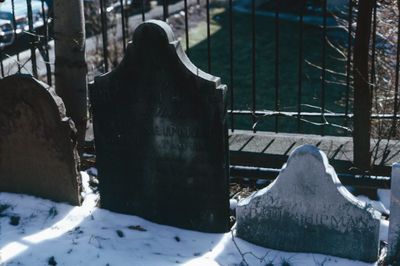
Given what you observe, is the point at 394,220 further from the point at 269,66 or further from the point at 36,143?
the point at 269,66

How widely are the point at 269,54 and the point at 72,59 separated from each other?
27.4 ft

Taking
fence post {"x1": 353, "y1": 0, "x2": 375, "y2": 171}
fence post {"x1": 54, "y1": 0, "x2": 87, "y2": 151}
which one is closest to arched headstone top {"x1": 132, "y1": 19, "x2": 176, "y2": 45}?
fence post {"x1": 54, "y1": 0, "x2": 87, "y2": 151}

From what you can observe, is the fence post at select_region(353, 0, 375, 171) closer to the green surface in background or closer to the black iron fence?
the black iron fence

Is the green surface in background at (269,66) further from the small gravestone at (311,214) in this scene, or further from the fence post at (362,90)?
the small gravestone at (311,214)

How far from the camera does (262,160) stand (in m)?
5.17

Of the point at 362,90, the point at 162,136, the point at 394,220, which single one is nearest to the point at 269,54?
the point at 362,90

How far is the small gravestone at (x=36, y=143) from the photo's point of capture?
487 centimetres

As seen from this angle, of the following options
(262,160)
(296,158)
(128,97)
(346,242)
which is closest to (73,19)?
(128,97)

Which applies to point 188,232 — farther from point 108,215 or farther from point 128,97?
point 128,97

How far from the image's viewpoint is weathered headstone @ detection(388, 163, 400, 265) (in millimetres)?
4094

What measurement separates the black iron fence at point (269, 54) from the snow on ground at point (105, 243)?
128 cm

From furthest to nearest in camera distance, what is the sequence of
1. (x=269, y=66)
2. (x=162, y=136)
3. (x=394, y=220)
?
(x=269, y=66) < (x=162, y=136) < (x=394, y=220)

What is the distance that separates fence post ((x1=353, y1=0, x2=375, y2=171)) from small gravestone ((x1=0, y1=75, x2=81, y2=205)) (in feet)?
6.84

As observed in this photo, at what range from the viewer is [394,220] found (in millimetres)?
4188
